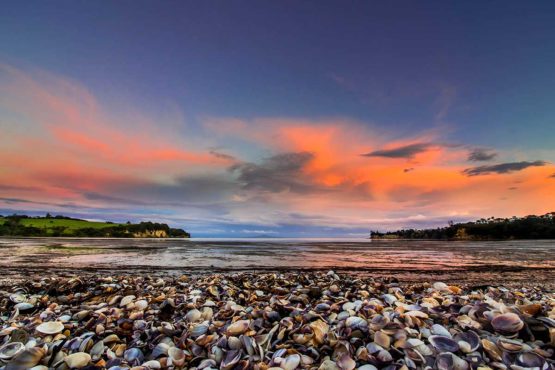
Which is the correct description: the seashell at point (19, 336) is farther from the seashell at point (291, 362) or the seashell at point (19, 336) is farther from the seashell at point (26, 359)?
the seashell at point (291, 362)

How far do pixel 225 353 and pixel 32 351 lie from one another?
211 centimetres

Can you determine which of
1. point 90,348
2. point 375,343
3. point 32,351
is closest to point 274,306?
point 375,343

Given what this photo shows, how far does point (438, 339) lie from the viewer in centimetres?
345

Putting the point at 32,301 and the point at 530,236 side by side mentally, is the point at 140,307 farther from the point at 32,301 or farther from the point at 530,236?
the point at 530,236

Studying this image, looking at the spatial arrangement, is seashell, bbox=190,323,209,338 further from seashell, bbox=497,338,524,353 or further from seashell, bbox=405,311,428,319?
seashell, bbox=497,338,524,353

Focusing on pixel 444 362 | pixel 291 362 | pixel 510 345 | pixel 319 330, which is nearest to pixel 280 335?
pixel 319 330

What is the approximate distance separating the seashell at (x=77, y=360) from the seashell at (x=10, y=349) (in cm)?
64

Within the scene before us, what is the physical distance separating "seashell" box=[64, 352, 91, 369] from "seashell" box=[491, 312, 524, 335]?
4.83 m

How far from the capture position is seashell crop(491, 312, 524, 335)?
3.62 m

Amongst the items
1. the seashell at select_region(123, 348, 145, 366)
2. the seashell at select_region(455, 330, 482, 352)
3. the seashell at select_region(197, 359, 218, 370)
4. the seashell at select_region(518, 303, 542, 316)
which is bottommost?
the seashell at select_region(123, 348, 145, 366)

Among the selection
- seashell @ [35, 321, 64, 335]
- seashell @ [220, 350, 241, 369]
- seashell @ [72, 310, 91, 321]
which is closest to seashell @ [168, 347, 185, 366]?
seashell @ [220, 350, 241, 369]

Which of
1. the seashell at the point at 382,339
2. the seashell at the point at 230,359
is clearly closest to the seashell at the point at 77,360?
the seashell at the point at 230,359

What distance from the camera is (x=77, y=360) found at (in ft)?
10.7

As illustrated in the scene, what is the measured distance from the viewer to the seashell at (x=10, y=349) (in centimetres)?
332
